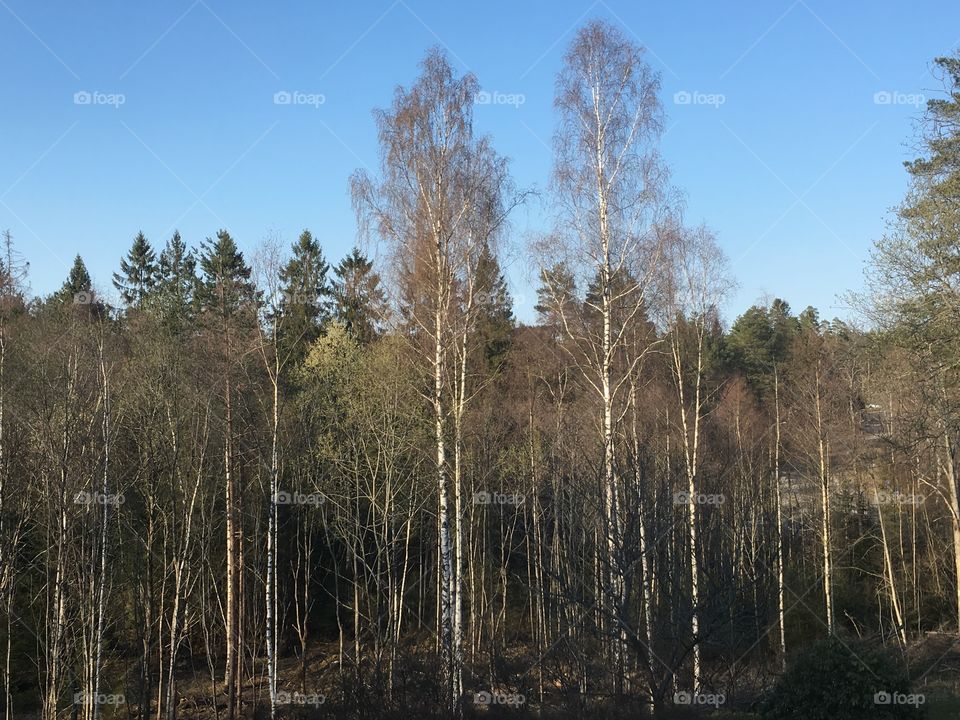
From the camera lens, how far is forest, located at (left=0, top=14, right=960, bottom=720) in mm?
10508

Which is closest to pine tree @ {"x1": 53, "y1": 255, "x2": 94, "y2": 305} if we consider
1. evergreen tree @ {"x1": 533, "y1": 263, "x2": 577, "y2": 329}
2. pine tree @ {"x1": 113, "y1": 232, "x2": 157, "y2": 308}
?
pine tree @ {"x1": 113, "y1": 232, "x2": 157, "y2": 308}

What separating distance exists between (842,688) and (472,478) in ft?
34.8

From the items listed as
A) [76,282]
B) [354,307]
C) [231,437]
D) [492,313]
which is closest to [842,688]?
[231,437]

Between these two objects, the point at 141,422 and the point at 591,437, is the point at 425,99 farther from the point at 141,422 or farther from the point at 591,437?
the point at 591,437

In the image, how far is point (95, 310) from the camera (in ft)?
85.0

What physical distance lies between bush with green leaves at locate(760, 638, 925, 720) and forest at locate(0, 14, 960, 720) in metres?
0.03

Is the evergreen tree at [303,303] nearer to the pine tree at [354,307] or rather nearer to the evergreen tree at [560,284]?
the pine tree at [354,307]

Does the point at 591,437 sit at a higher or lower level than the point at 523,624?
higher

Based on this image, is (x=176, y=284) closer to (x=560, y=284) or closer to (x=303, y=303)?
(x=303, y=303)

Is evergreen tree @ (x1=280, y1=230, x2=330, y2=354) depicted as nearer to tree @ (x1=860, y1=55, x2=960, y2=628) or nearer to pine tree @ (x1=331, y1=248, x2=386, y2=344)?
pine tree @ (x1=331, y1=248, x2=386, y2=344)

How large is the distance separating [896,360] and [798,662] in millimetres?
8694

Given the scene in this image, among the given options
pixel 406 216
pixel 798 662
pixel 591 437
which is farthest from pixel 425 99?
pixel 798 662

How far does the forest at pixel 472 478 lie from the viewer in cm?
1051

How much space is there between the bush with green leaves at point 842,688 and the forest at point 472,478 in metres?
0.03
